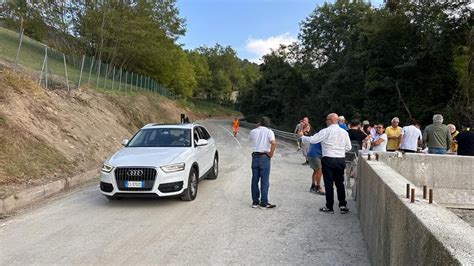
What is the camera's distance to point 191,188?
8.78 metres

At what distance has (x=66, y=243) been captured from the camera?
234 inches

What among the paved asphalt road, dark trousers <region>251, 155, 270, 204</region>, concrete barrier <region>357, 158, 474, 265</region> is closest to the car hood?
the paved asphalt road

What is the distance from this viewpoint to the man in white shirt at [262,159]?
8.31 m

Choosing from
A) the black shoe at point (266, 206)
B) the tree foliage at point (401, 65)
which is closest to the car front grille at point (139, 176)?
the black shoe at point (266, 206)

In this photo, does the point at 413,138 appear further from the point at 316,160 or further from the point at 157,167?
the point at 157,167

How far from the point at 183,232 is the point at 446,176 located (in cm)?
573

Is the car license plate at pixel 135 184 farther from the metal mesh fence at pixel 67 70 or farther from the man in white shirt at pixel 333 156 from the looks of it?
the metal mesh fence at pixel 67 70

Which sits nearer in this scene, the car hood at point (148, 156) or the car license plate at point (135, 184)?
the car license plate at point (135, 184)

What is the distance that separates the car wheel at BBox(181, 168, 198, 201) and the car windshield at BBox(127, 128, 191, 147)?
84 centimetres

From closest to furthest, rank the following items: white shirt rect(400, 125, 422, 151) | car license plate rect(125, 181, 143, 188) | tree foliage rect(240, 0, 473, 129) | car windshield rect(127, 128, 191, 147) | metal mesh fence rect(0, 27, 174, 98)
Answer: car license plate rect(125, 181, 143, 188)
car windshield rect(127, 128, 191, 147)
white shirt rect(400, 125, 422, 151)
metal mesh fence rect(0, 27, 174, 98)
tree foliage rect(240, 0, 473, 129)

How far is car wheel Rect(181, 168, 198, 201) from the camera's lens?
8.59 m

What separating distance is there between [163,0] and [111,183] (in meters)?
43.4

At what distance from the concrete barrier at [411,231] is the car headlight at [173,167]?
13.2 feet

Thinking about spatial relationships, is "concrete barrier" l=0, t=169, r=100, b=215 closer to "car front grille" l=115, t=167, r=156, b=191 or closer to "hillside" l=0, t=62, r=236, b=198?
"hillside" l=0, t=62, r=236, b=198
